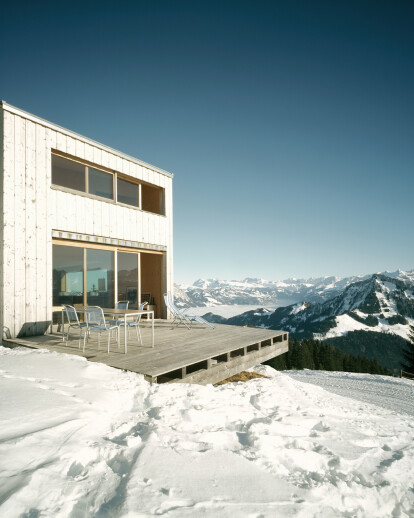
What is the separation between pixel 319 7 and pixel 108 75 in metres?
8.44

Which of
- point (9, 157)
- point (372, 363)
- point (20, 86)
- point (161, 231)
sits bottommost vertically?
point (372, 363)

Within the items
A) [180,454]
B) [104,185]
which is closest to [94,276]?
[104,185]

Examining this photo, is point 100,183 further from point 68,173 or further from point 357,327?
point 357,327

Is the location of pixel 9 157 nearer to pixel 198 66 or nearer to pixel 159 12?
pixel 159 12

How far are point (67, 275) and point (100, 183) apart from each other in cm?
304

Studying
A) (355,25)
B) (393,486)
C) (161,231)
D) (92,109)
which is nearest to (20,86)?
(92,109)

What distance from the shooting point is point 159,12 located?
10.7 metres

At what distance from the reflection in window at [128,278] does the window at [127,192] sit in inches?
70.7

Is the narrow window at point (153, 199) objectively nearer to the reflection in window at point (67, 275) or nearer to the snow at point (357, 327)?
the reflection in window at point (67, 275)

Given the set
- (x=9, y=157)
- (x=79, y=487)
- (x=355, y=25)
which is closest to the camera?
(x=79, y=487)

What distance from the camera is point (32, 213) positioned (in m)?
7.20

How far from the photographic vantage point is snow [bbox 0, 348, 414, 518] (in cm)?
Answer: 169

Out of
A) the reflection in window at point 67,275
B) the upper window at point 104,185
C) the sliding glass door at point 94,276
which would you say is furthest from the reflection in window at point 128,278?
the upper window at point 104,185

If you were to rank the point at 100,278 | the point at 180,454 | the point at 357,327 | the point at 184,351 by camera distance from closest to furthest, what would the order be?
1. the point at 180,454
2. the point at 184,351
3. the point at 100,278
4. the point at 357,327
